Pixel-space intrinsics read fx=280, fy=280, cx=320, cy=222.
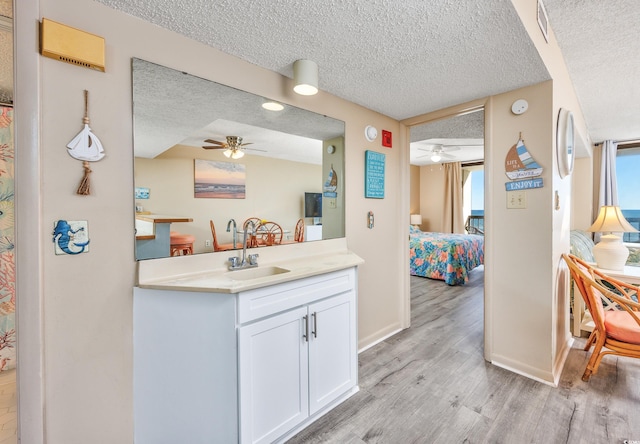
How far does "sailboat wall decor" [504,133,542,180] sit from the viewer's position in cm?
199

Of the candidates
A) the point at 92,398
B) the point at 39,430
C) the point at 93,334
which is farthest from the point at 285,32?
the point at 39,430

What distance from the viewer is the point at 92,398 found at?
4.02ft

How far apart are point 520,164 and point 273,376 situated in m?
2.18

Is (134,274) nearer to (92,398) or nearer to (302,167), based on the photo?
(92,398)

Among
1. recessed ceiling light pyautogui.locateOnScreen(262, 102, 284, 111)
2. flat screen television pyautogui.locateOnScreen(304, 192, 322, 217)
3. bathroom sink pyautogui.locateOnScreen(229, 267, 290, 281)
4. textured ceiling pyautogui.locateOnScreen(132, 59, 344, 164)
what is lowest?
bathroom sink pyautogui.locateOnScreen(229, 267, 290, 281)

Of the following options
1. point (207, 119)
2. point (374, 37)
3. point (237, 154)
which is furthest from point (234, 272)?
point (374, 37)

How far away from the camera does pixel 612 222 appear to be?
7.95 ft

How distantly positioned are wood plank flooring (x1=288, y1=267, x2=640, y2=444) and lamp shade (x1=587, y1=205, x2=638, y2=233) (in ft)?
3.40

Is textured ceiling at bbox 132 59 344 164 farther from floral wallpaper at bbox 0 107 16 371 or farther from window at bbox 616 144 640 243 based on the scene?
window at bbox 616 144 640 243

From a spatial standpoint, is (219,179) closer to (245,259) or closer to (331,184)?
(245,259)

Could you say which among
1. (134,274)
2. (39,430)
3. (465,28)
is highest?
(465,28)

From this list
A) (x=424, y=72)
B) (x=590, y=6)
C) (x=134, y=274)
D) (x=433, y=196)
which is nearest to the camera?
(x=134, y=274)

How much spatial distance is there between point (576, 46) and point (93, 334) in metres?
3.43

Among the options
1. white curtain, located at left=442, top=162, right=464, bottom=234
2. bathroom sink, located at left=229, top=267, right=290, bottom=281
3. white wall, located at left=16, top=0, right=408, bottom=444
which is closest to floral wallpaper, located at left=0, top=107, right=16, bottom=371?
white wall, located at left=16, top=0, right=408, bottom=444
